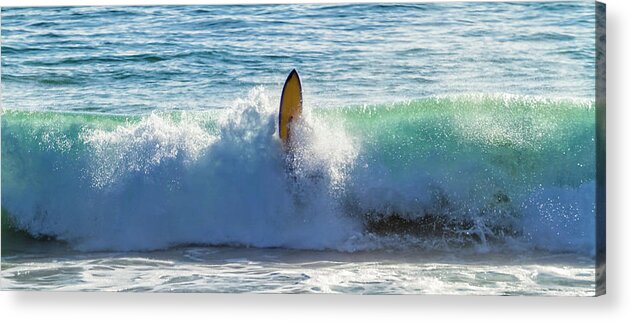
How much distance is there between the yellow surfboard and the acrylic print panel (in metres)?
0.01

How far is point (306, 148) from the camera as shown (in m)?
8.21

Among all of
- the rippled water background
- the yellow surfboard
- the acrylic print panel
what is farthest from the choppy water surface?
the rippled water background

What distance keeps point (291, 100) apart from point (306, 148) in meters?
0.32

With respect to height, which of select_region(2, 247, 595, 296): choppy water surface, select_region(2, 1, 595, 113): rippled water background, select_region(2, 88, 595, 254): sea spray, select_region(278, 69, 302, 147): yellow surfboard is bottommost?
select_region(2, 247, 595, 296): choppy water surface

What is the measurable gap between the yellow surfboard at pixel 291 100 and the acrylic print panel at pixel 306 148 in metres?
0.01

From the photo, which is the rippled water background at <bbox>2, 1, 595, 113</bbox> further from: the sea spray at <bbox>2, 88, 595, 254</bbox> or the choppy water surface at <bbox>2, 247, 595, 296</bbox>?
the choppy water surface at <bbox>2, 247, 595, 296</bbox>

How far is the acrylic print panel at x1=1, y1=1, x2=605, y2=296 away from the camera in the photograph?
7828mm

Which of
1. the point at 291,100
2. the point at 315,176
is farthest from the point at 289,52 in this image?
the point at 315,176

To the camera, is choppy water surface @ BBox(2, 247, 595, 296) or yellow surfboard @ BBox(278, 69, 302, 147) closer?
choppy water surface @ BBox(2, 247, 595, 296)

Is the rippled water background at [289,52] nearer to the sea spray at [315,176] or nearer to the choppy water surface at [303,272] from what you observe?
the sea spray at [315,176]

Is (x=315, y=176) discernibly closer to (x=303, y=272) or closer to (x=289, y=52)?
(x=303, y=272)

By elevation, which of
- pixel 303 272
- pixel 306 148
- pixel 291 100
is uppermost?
pixel 291 100

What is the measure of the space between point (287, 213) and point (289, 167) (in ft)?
0.93

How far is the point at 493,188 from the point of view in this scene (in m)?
7.90
